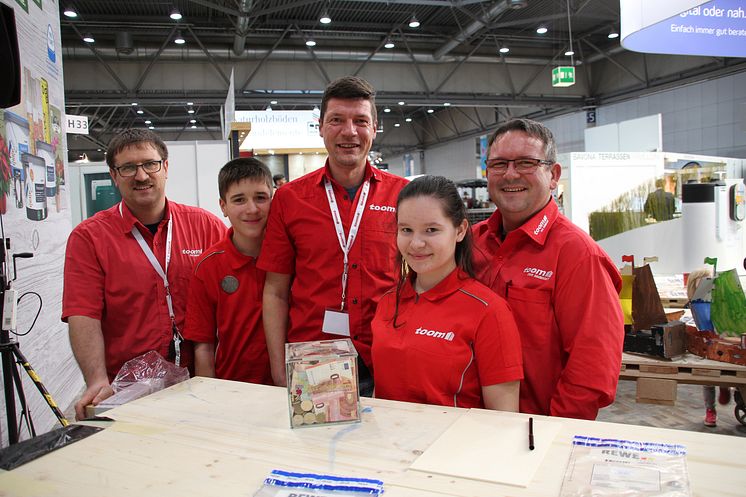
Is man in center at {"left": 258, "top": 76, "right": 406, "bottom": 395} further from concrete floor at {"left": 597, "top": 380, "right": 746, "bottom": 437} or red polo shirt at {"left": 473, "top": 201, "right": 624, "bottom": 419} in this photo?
concrete floor at {"left": 597, "top": 380, "right": 746, "bottom": 437}

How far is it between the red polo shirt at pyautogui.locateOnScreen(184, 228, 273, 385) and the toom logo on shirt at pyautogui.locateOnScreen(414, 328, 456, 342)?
0.87m

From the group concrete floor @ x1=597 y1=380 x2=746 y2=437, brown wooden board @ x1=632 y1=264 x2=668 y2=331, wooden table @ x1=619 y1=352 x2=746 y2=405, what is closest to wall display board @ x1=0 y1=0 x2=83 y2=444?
wooden table @ x1=619 y1=352 x2=746 y2=405

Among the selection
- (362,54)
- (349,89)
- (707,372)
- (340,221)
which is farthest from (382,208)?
(362,54)

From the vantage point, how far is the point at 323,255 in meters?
2.20

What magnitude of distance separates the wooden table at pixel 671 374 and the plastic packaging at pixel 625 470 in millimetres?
1860

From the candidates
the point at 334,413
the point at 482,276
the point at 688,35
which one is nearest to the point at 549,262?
the point at 482,276

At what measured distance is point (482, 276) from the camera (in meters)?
1.89

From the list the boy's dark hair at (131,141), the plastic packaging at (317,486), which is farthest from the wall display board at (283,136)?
the plastic packaging at (317,486)

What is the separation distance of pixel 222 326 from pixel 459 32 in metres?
11.2

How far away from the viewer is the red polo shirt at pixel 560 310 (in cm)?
170

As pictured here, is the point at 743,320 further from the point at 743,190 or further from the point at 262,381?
the point at 743,190

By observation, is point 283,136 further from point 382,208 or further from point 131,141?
point 382,208

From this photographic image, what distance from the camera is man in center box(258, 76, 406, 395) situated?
7.07 ft

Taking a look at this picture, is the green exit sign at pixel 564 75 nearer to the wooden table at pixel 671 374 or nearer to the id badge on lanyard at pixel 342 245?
the wooden table at pixel 671 374
